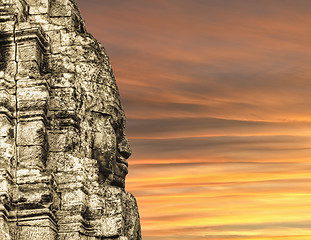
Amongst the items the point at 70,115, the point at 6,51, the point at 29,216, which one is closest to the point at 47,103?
the point at 70,115

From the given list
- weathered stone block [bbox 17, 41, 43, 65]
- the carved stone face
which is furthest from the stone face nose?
weathered stone block [bbox 17, 41, 43, 65]

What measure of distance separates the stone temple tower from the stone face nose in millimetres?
153

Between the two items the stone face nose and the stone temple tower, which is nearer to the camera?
the stone temple tower

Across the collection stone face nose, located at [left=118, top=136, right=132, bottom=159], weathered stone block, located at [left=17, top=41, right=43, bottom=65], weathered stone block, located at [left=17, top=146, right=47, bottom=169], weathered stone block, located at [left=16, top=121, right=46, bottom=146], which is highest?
weathered stone block, located at [left=17, top=41, right=43, bottom=65]

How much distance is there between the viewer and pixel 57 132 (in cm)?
2052

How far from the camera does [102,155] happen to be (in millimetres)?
21312

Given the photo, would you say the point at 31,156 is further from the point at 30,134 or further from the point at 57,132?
the point at 57,132

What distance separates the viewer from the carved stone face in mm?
21312

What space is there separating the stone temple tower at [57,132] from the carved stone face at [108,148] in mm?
33

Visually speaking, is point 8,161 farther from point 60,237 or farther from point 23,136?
point 60,237

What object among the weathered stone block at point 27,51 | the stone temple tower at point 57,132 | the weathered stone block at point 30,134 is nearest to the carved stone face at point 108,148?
the stone temple tower at point 57,132

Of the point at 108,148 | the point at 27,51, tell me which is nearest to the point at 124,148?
the point at 108,148

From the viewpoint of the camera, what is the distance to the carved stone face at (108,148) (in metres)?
21.3

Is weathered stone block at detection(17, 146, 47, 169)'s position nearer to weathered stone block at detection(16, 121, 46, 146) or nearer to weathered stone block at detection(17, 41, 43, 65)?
weathered stone block at detection(16, 121, 46, 146)
